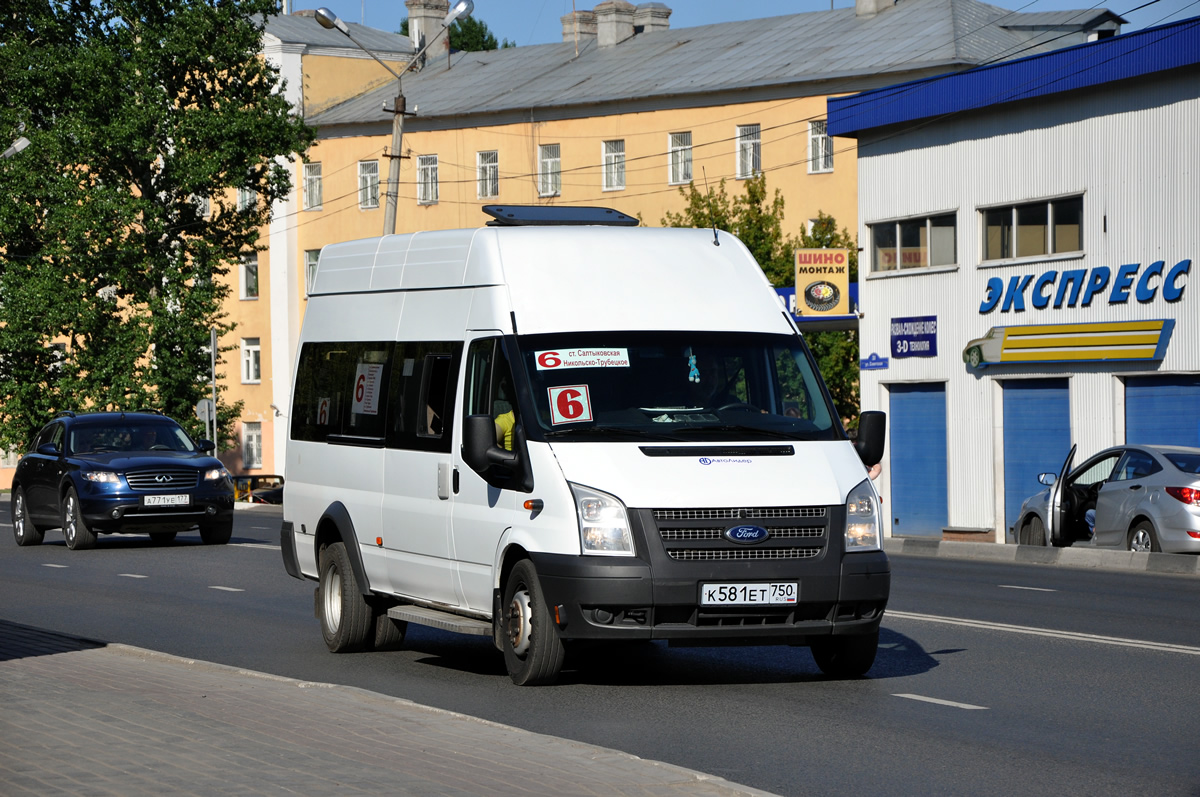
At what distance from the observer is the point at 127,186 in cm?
5341

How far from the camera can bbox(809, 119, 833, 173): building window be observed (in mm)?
55281

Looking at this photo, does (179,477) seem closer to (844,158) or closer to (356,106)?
(844,158)

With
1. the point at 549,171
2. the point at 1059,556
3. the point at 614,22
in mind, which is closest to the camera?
the point at 1059,556

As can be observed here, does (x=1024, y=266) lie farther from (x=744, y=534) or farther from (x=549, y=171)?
(x=549, y=171)

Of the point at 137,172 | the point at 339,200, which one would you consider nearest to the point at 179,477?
the point at 137,172

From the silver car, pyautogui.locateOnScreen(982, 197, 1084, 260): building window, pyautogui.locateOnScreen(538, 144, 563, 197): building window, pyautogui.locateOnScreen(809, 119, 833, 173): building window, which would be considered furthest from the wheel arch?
pyautogui.locateOnScreen(538, 144, 563, 197): building window

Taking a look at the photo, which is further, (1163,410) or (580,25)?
(580,25)

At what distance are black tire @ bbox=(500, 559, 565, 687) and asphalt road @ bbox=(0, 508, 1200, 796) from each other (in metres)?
0.14

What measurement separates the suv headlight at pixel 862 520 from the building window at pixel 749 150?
1857 inches

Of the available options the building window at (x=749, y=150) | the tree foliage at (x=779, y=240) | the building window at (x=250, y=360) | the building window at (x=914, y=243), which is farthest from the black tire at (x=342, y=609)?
the building window at (x=250, y=360)

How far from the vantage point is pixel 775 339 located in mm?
11062

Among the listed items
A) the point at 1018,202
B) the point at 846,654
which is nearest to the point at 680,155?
the point at 1018,202

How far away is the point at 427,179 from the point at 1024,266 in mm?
35804

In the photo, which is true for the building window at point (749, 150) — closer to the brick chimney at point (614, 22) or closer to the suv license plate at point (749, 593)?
the brick chimney at point (614, 22)
